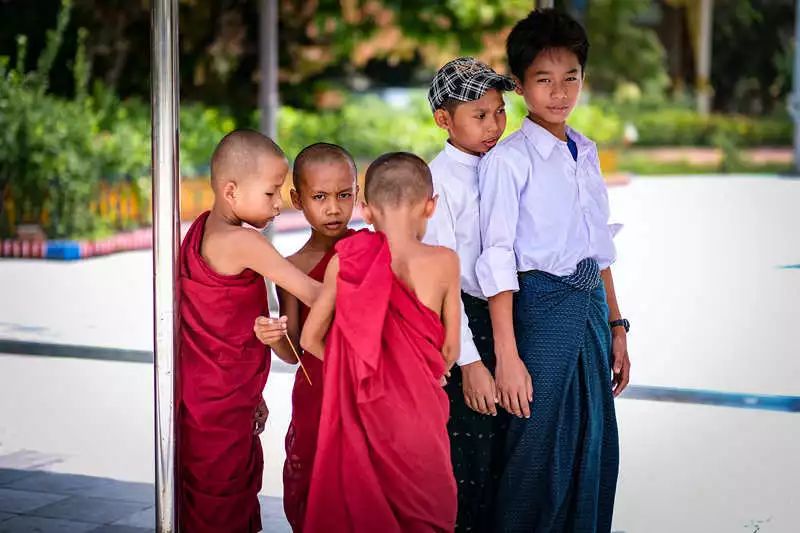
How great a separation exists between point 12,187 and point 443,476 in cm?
1055

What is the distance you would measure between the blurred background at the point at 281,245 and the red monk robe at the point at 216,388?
0.84m

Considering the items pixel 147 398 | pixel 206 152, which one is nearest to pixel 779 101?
pixel 206 152

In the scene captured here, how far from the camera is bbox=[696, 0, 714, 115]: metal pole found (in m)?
32.4

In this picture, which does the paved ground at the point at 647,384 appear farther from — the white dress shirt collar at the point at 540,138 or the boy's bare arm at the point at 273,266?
the white dress shirt collar at the point at 540,138

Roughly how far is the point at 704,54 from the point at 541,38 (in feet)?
105

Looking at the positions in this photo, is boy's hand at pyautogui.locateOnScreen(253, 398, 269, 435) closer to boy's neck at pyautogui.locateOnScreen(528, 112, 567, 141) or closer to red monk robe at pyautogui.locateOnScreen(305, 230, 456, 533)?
red monk robe at pyautogui.locateOnScreen(305, 230, 456, 533)

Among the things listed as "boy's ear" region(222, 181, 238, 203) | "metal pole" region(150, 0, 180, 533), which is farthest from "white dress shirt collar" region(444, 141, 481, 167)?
"metal pole" region(150, 0, 180, 533)

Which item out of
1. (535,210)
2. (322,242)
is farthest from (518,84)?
(322,242)

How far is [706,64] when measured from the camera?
3372 centimetres

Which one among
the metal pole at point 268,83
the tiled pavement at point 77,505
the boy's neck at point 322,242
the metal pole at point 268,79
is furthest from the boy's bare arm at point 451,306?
the metal pole at point 268,79

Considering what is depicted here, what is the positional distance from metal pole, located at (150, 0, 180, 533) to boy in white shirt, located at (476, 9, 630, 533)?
80 centimetres

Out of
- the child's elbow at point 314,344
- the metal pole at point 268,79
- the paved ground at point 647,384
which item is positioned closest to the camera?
the child's elbow at point 314,344

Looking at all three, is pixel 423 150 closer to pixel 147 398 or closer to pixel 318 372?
pixel 147 398

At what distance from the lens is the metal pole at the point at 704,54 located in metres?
32.4
